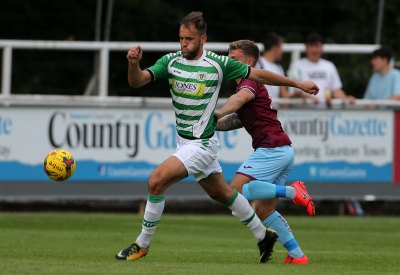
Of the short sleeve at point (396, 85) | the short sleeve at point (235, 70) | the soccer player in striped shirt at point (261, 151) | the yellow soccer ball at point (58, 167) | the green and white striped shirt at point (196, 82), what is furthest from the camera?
the short sleeve at point (396, 85)

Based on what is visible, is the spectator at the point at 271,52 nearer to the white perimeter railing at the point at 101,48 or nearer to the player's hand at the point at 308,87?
the white perimeter railing at the point at 101,48

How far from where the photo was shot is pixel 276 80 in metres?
11.6

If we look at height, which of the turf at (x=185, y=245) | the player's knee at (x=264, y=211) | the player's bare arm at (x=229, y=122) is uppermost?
the player's bare arm at (x=229, y=122)

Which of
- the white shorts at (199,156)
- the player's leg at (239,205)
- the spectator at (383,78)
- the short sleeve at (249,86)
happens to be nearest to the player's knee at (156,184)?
the white shorts at (199,156)

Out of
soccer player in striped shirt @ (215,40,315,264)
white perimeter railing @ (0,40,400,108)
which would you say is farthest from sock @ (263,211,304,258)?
white perimeter railing @ (0,40,400,108)

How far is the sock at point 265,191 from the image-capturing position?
38.6 feet

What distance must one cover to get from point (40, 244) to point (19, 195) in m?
5.27

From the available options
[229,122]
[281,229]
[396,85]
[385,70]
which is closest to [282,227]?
[281,229]

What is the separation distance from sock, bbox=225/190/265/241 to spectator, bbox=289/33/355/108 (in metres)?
8.13

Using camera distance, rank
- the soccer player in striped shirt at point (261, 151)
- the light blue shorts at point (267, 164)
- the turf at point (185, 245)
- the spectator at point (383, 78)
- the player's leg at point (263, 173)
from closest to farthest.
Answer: the turf at point (185, 245)
the player's leg at point (263, 173)
the soccer player in striped shirt at point (261, 151)
the light blue shorts at point (267, 164)
the spectator at point (383, 78)

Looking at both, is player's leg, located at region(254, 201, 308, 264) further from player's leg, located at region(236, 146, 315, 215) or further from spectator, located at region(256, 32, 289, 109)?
spectator, located at region(256, 32, 289, 109)

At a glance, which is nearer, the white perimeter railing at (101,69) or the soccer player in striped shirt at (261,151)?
the soccer player in striped shirt at (261,151)

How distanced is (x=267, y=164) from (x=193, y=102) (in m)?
1.15

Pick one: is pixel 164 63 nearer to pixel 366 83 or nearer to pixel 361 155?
pixel 361 155
